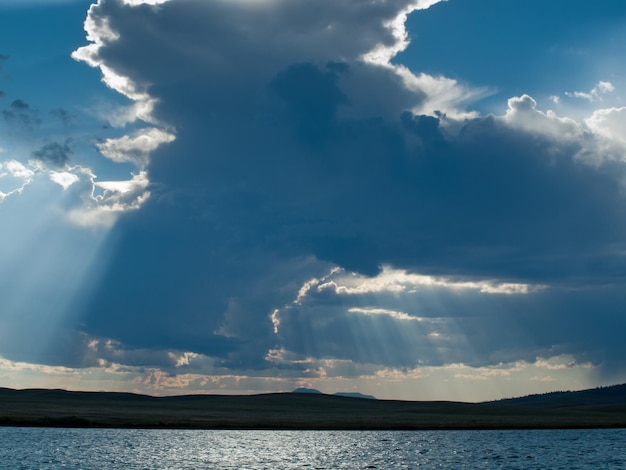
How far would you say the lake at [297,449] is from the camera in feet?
225

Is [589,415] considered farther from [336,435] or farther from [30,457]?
[30,457]

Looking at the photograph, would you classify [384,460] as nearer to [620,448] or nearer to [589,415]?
[620,448]

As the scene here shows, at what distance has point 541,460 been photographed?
2906 inches

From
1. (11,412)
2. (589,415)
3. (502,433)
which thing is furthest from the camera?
(589,415)

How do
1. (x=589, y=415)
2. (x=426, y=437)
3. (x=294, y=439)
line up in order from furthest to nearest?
(x=589, y=415) → (x=426, y=437) → (x=294, y=439)

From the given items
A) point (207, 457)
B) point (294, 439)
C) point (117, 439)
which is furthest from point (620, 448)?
point (117, 439)

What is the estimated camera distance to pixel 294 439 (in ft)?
346

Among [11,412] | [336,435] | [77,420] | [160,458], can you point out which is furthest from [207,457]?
[11,412]

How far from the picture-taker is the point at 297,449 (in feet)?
288

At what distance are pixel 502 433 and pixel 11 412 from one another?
88831 mm

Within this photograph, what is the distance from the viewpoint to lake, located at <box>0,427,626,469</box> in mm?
68688

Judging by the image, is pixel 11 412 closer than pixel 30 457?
No

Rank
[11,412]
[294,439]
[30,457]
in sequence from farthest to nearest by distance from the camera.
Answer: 1. [11,412]
2. [294,439]
3. [30,457]

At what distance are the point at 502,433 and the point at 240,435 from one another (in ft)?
143
